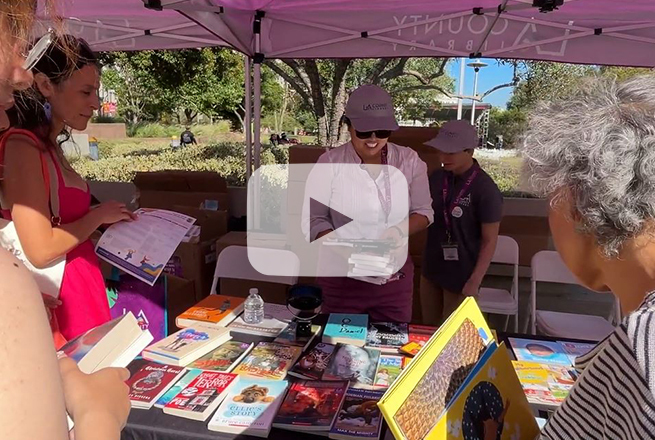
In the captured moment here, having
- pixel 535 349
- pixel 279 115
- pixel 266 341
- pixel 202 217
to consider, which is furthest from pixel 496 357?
pixel 279 115

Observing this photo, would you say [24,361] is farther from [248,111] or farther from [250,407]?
[248,111]

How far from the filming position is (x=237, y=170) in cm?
815

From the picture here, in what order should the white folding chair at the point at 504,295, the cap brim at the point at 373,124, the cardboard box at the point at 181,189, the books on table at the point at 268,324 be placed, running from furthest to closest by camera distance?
the cardboard box at the point at 181,189
the white folding chair at the point at 504,295
the cap brim at the point at 373,124
the books on table at the point at 268,324

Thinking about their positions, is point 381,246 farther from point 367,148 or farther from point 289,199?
point 289,199

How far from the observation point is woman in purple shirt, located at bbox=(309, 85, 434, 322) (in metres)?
1.99

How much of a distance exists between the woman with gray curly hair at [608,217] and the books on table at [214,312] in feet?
4.24

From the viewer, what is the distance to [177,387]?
1369mm

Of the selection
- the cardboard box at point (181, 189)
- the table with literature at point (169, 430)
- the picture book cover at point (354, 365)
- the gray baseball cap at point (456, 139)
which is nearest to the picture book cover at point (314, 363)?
the picture book cover at point (354, 365)

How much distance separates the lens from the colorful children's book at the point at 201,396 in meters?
1.24

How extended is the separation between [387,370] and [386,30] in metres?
2.80

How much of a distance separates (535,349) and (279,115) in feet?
33.0

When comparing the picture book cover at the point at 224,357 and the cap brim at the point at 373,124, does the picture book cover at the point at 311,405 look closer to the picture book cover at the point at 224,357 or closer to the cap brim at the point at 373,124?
the picture book cover at the point at 224,357

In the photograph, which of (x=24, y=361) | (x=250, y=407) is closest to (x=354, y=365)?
(x=250, y=407)
